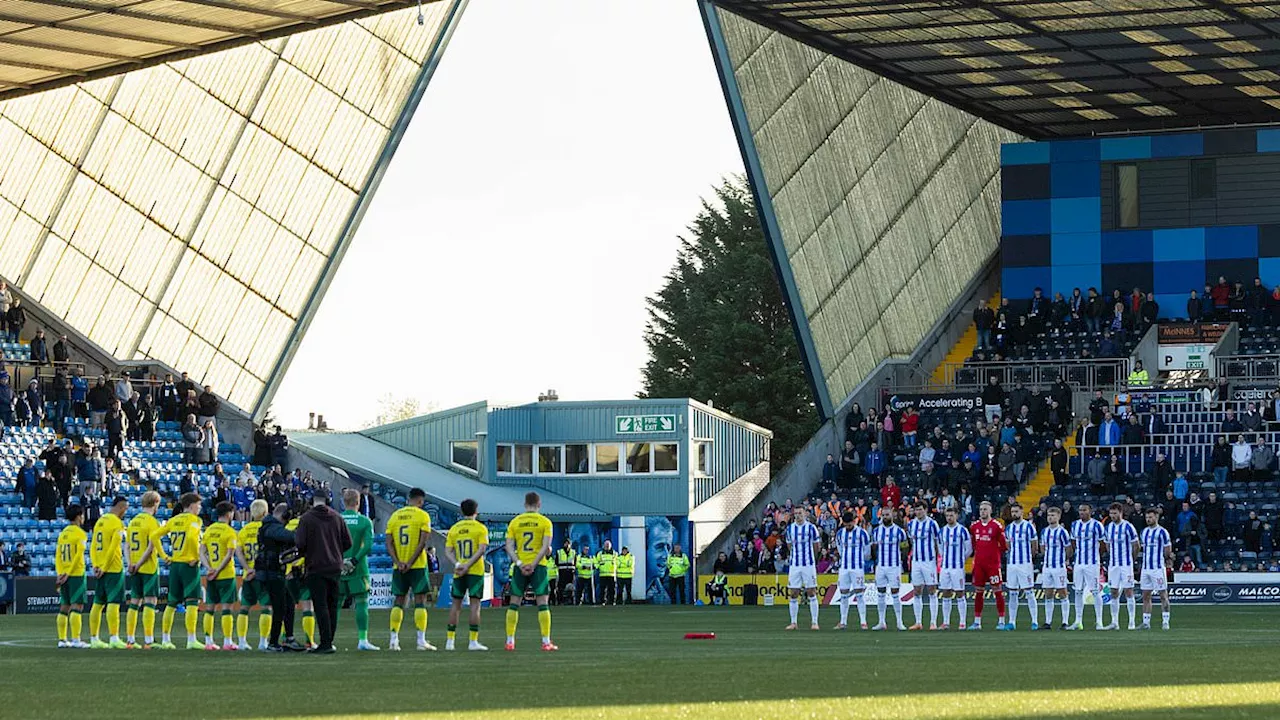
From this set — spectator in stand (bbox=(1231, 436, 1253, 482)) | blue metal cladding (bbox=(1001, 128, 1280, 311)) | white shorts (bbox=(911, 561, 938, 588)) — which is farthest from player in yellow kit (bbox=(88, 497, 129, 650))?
blue metal cladding (bbox=(1001, 128, 1280, 311))

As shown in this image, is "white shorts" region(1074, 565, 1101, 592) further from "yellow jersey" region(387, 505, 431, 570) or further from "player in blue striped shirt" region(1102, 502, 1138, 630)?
"yellow jersey" region(387, 505, 431, 570)

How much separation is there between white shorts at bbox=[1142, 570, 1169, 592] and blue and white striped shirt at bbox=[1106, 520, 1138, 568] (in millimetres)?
372

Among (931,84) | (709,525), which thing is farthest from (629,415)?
(931,84)

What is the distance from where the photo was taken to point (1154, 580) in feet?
104

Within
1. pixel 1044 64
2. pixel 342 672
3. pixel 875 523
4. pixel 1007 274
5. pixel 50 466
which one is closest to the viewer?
pixel 342 672

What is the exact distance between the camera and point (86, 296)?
51656mm

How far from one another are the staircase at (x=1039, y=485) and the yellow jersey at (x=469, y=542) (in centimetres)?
2998

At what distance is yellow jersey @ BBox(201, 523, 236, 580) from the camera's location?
2442 centimetres

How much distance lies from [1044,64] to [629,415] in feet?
47.9

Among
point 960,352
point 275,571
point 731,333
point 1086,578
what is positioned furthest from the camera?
point 731,333

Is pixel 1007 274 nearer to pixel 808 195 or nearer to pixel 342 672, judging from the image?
pixel 808 195

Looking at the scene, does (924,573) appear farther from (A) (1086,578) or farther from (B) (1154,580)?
(B) (1154,580)

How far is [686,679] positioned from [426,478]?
39459 millimetres

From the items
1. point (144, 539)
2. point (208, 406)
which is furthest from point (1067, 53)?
point (144, 539)
